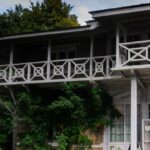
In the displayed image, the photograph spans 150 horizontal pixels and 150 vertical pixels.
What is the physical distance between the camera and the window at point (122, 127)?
23.8 m

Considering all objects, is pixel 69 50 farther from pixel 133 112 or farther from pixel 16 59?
pixel 133 112

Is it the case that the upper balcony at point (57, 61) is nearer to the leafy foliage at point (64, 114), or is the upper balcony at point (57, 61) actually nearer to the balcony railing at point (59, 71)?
the balcony railing at point (59, 71)

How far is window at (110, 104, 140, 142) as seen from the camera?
23.8 meters

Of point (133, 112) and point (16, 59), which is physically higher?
point (16, 59)

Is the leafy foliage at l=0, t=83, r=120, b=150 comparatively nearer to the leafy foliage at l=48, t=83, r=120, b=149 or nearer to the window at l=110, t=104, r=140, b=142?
the leafy foliage at l=48, t=83, r=120, b=149

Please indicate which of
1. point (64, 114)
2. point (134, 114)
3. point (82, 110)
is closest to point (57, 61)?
point (64, 114)

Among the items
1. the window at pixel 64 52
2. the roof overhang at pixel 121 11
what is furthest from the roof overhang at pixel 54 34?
the window at pixel 64 52

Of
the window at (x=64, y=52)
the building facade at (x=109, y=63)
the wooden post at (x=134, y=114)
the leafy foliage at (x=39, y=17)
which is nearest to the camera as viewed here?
the wooden post at (x=134, y=114)

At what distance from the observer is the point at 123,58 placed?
73.5 feet

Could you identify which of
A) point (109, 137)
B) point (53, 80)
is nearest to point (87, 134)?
point (109, 137)

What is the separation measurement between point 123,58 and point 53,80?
12.3 ft

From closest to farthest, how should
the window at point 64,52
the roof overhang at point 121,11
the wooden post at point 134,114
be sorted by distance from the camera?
the roof overhang at point 121,11 → the wooden post at point 134,114 → the window at point 64,52

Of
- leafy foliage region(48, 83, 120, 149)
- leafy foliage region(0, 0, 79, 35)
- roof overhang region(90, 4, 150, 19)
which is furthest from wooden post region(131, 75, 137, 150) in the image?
leafy foliage region(0, 0, 79, 35)

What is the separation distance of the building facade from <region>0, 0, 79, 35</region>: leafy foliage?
9424 mm
